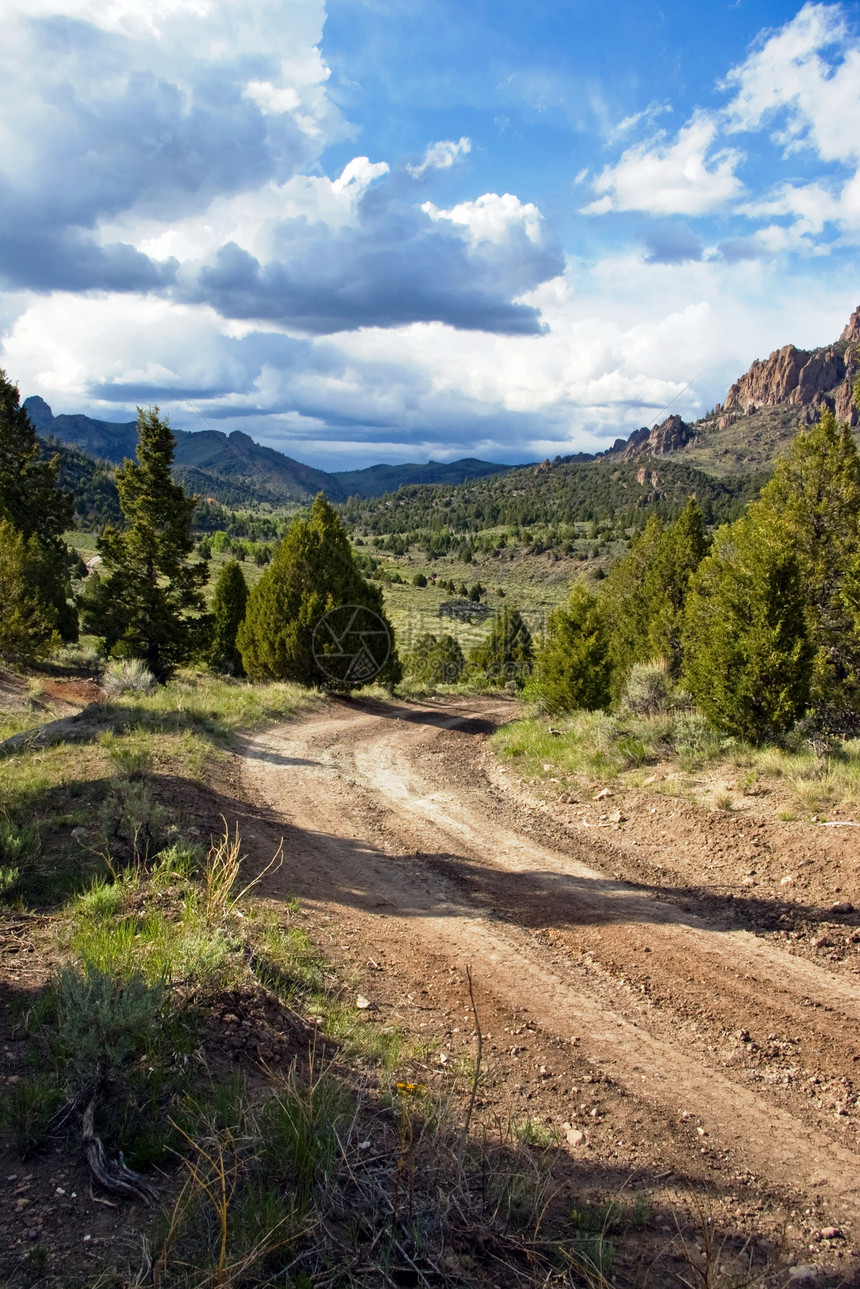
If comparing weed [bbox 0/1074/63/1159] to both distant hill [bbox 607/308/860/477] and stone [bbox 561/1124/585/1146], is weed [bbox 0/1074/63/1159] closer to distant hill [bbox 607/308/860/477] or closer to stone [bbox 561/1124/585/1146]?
stone [bbox 561/1124/585/1146]

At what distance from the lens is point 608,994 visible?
17.3 feet

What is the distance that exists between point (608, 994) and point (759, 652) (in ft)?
23.8

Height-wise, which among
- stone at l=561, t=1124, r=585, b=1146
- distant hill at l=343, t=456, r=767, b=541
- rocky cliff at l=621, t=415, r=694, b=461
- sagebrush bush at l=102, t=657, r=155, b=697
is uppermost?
rocky cliff at l=621, t=415, r=694, b=461

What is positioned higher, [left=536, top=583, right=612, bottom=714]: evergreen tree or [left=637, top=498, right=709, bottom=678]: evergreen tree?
[left=637, top=498, right=709, bottom=678]: evergreen tree

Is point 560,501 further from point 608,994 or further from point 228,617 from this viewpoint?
point 608,994

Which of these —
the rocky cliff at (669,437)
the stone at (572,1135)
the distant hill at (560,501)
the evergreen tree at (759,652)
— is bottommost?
the stone at (572,1135)

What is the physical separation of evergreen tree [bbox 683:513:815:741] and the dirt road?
3.59 m

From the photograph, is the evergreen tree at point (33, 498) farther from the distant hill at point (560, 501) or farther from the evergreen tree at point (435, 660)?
the distant hill at point (560, 501)

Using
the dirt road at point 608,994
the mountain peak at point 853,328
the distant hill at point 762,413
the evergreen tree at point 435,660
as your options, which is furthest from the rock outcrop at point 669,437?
the dirt road at point 608,994

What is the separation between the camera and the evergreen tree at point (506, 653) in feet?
146

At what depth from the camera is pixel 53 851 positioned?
6352 millimetres

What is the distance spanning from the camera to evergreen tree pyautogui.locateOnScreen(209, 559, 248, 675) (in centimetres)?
3684

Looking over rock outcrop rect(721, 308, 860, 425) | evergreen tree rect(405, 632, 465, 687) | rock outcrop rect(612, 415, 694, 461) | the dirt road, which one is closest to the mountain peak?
rock outcrop rect(721, 308, 860, 425)

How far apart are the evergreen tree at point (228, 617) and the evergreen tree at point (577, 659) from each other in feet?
71.1
